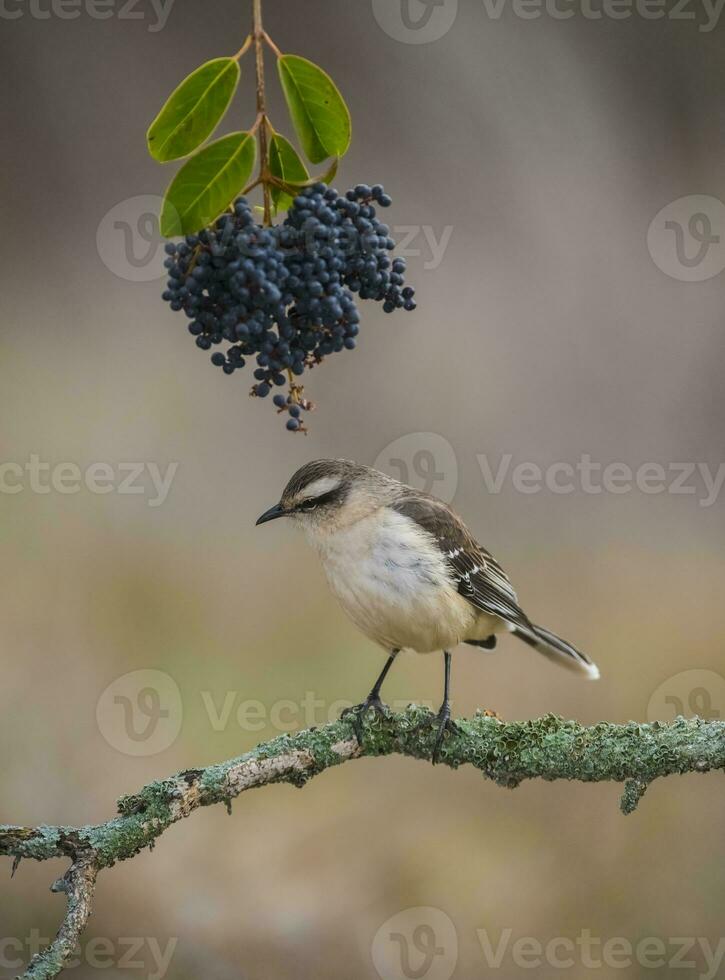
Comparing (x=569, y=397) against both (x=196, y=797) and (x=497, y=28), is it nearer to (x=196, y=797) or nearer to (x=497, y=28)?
(x=497, y=28)

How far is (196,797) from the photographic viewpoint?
1.78 metres

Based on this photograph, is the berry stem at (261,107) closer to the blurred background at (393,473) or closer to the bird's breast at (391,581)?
the bird's breast at (391,581)

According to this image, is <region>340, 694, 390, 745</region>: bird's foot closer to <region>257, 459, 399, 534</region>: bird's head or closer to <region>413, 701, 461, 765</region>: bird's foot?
<region>413, 701, 461, 765</region>: bird's foot

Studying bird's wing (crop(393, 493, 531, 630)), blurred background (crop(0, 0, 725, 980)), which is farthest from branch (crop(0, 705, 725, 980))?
blurred background (crop(0, 0, 725, 980))

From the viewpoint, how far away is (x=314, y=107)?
1406mm

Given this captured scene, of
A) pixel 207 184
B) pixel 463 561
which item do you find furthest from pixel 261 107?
pixel 463 561

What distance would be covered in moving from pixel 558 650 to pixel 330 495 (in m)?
0.66

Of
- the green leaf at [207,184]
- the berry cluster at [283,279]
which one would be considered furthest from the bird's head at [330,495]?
the green leaf at [207,184]

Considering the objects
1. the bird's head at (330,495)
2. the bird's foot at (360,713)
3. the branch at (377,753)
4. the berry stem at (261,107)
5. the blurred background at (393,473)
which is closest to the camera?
the berry stem at (261,107)

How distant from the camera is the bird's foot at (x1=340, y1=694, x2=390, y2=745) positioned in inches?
78.4

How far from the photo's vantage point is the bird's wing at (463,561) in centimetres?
238

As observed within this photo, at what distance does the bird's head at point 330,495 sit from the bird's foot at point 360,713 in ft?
1.15

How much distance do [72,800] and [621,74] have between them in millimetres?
3910

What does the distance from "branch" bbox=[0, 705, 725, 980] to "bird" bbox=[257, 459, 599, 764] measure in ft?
0.24
